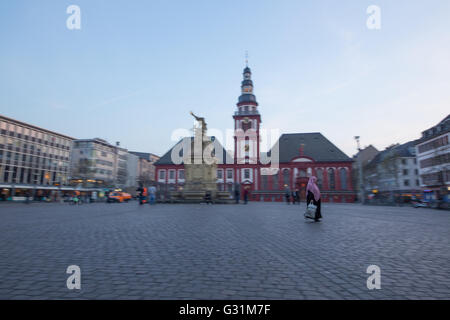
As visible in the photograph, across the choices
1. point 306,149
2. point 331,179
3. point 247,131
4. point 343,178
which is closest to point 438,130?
point 343,178

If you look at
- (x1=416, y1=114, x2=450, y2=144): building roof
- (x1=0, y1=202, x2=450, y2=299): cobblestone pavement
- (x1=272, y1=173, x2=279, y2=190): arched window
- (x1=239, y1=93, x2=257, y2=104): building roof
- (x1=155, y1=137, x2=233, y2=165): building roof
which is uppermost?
(x1=239, y1=93, x2=257, y2=104): building roof

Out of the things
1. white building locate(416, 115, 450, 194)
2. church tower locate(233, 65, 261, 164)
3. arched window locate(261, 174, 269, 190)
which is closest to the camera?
white building locate(416, 115, 450, 194)

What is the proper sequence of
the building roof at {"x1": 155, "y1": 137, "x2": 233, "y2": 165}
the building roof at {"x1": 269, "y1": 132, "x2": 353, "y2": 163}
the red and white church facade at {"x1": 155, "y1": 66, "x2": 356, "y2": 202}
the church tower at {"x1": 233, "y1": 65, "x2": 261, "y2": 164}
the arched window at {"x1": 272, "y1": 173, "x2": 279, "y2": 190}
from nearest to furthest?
1. the red and white church facade at {"x1": 155, "y1": 66, "x2": 356, "y2": 202}
2. the arched window at {"x1": 272, "y1": 173, "x2": 279, "y2": 190}
3. the building roof at {"x1": 269, "y1": 132, "x2": 353, "y2": 163}
4. the church tower at {"x1": 233, "y1": 65, "x2": 261, "y2": 164}
5. the building roof at {"x1": 155, "y1": 137, "x2": 233, "y2": 165}

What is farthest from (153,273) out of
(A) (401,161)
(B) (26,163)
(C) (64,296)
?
(B) (26,163)

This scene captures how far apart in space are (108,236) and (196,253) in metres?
3.11

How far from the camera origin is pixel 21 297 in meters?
2.89

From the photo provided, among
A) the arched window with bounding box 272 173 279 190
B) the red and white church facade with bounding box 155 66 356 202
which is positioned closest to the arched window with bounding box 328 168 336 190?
the red and white church facade with bounding box 155 66 356 202

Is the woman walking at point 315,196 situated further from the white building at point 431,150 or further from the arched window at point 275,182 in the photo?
the arched window at point 275,182

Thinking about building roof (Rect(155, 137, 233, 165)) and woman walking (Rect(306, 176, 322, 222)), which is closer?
woman walking (Rect(306, 176, 322, 222))

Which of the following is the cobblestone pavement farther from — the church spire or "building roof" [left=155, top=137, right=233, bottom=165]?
the church spire

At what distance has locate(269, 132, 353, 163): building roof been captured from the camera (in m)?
58.2

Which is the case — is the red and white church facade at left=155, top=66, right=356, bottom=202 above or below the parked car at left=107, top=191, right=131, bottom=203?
above

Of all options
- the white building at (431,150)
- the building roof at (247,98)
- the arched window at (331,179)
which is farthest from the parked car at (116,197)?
the white building at (431,150)
